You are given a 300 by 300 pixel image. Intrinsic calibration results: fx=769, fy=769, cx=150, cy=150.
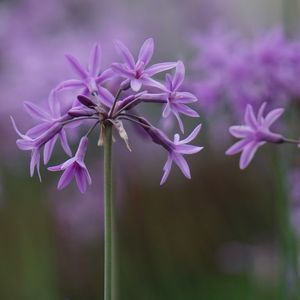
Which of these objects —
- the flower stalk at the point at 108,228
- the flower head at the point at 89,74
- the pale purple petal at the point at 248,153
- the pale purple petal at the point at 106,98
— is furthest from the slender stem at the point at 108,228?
the pale purple petal at the point at 248,153

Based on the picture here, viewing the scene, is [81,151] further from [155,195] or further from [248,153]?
[155,195]

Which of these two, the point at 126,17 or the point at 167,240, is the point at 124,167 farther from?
the point at 126,17

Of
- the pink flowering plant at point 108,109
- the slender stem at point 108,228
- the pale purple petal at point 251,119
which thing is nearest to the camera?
the slender stem at point 108,228

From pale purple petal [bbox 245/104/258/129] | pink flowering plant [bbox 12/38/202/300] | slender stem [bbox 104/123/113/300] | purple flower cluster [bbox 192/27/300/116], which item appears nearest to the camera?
slender stem [bbox 104/123/113/300]

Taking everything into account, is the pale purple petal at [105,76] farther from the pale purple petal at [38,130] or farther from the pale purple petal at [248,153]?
the pale purple petal at [248,153]

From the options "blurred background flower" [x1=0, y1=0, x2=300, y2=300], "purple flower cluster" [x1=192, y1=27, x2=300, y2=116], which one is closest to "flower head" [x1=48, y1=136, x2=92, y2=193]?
"blurred background flower" [x1=0, y1=0, x2=300, y2=300]

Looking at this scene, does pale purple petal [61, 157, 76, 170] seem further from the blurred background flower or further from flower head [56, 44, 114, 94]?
the blurred background flower

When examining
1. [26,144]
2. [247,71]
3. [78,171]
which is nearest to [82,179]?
[78,171]
